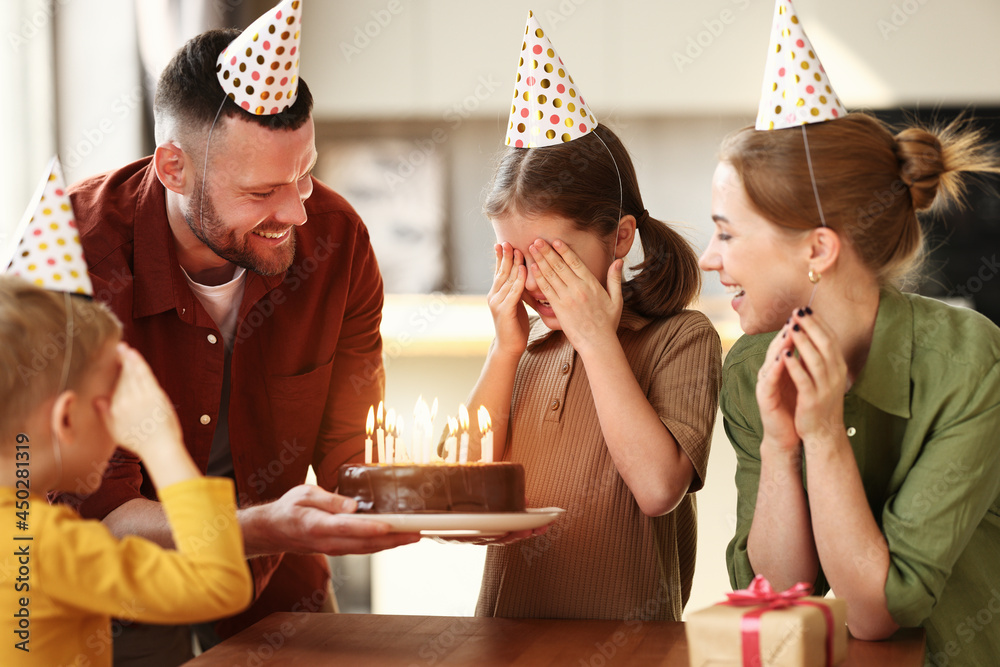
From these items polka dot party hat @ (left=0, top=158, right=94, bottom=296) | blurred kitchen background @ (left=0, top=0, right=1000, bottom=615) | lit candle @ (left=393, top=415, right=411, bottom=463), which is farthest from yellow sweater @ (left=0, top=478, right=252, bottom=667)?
blurred kitchen background @ (left=0, top=0, right=1000, bottom=615)

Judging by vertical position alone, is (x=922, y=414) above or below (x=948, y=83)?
below

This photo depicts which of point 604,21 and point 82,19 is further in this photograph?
point 604,21

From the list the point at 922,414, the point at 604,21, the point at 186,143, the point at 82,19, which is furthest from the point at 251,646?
the point at 604,21

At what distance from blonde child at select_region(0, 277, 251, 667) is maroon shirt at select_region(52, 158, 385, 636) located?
1.51 ft

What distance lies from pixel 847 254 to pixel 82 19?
7.16ft

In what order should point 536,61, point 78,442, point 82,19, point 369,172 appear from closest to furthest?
point 78,442
point 536,61
point 82,19
point 369,172

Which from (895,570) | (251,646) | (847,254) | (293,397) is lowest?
(251,646)

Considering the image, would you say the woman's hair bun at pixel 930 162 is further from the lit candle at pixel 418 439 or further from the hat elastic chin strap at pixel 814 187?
the lit candle at pixel 418 439

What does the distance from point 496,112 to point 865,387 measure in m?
2.49

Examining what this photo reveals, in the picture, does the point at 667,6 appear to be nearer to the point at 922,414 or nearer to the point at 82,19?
the point at 82,19

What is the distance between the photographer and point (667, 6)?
3.42 m

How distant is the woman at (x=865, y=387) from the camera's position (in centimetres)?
116

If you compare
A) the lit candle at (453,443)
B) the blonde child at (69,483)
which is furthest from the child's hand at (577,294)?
the blonde child at (69,483)

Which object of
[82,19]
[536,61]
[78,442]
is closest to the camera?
[78,442]
